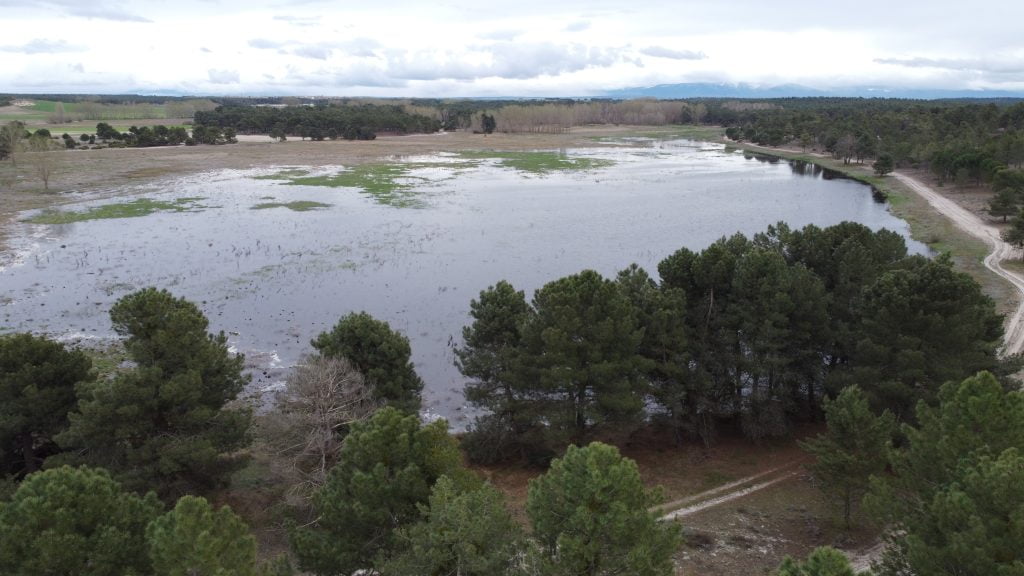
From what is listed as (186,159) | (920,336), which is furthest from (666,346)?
(186,159)

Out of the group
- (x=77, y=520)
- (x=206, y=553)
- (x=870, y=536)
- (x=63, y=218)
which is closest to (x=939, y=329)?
(x=870, y=536)

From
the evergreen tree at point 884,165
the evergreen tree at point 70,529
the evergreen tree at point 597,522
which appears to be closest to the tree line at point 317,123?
the evergreen tree at point 884,165

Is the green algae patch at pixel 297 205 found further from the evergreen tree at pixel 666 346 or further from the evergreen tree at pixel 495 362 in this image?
the evergreen tree at pixel 666 346

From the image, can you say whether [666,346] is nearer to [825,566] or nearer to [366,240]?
[825,566]

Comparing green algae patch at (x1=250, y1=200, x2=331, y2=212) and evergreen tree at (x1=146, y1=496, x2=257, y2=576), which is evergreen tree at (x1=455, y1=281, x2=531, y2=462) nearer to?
evergreen tree at (x1=146, y1=496, x2=257, y2=576)

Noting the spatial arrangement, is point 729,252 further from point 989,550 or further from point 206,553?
point 206,553
